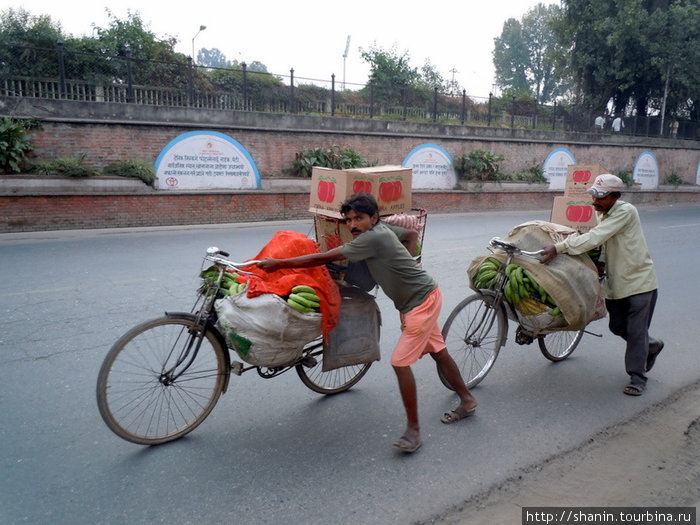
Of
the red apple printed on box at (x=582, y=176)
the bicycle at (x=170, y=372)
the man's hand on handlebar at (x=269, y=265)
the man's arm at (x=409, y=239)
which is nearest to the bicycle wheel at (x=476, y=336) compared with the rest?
the man's arm at (x=409, y=239)

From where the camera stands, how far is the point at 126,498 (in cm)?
280

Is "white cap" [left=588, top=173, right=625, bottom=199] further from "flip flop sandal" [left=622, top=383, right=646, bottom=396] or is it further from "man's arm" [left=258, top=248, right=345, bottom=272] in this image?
"man's arm" [left=258, top=248, right=345, bottom=272]

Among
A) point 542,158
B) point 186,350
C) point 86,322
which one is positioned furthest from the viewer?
point 542,158

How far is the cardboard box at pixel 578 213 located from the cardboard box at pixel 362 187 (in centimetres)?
274

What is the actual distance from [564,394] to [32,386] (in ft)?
13.3

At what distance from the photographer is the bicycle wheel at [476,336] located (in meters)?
4.30

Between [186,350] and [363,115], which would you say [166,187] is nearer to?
[363,115]

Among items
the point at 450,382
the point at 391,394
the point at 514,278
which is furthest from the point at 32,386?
the point at 514,278

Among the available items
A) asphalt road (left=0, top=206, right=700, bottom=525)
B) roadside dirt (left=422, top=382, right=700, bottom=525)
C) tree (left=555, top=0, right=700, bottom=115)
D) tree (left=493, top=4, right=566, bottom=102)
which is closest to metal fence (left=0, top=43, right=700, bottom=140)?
tree (left=555, top=0, right=700, bottom=115)

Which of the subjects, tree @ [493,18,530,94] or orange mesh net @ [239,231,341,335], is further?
tree @ [493,18,530,94]

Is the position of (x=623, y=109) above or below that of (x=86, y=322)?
above

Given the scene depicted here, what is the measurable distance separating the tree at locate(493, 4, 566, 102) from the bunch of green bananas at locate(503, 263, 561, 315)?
7002cm

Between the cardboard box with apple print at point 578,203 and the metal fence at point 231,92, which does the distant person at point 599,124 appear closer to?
the metal fence at point 231,92

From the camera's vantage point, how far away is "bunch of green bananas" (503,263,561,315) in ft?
14.0
